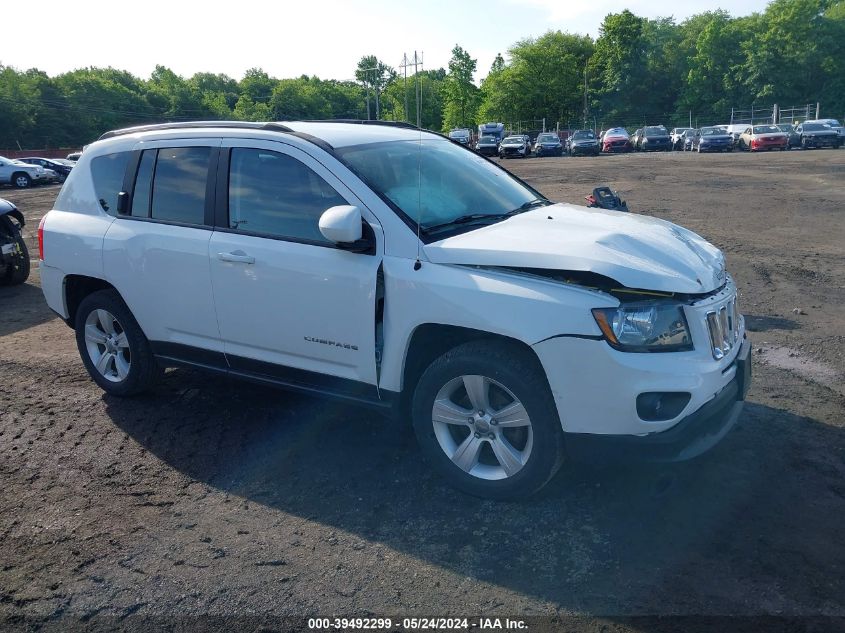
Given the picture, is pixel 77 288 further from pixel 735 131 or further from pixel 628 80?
pixel 628 80

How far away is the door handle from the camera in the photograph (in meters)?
4.34

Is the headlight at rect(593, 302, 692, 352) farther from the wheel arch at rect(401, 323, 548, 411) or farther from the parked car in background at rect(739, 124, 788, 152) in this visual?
the parked car in background at rect(739, 124, 788, 152)

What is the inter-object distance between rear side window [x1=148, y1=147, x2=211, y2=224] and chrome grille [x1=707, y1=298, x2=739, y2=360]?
10.2ft

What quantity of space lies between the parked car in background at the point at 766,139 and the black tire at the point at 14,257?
130 feet

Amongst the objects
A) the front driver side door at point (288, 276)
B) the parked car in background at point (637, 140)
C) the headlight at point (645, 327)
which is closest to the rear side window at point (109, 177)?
the front driver side door at point (288, 276)

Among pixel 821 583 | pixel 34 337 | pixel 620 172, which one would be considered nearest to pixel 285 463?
pixel 821 583

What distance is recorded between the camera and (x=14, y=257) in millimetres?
9844

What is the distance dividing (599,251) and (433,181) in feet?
4.34

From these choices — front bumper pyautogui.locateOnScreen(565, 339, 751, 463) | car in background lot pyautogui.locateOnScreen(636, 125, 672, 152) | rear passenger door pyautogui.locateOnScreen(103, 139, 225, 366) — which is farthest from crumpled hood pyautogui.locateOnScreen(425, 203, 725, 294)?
car in background lot pyautogui.locateOnScreen(636, 125, 672, 152)

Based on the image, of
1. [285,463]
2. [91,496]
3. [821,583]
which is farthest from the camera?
[285,463]

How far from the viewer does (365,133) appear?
4.74 m

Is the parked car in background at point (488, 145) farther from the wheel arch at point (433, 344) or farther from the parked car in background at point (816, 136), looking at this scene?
the wheel arch at point (433, 344)

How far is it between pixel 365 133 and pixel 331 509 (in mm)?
2401

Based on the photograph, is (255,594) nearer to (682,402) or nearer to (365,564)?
(365,564)
